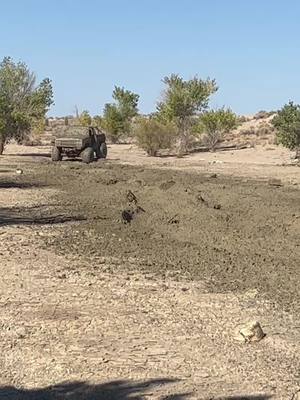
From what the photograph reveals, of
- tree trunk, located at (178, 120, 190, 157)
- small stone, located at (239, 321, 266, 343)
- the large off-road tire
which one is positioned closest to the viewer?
small stone, located at (239, 321, 266, 343)

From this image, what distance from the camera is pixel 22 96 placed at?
40125 millimetres

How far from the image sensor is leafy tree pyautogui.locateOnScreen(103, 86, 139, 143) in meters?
60.2

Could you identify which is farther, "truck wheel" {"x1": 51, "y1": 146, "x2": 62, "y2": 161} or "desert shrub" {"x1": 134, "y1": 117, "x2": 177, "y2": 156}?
"desert shrub" {"x1": 134, "y1": 117, "x2": 177, "y2": 156}

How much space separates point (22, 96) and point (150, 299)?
112 feet

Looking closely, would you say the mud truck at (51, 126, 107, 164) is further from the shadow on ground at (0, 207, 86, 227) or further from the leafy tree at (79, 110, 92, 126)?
the leafy tree at (79, 110, 92, 126)

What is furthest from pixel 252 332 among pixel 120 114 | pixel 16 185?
pixel 120 114

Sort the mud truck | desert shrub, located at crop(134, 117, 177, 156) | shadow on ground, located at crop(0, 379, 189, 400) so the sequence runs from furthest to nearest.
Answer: desert shrub, located at crop(134, 117, 177, 156)
the mud truck
shadow on ground, located at crop(0, 379, 189, 400)

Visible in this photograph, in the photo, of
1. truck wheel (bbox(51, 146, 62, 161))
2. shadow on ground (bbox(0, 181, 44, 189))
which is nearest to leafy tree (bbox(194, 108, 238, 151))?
truck wheel (bbox(51, 146, 62, 161))

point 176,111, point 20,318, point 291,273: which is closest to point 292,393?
point 20,318

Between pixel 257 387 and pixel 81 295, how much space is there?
114 inches

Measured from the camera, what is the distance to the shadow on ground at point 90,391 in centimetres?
494

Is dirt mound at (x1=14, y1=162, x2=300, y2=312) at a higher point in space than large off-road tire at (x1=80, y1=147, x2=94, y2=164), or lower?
higher

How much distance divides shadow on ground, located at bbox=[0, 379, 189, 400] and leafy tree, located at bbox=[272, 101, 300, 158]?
2937cm

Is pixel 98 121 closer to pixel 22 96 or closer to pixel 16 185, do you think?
pixel 22 96
